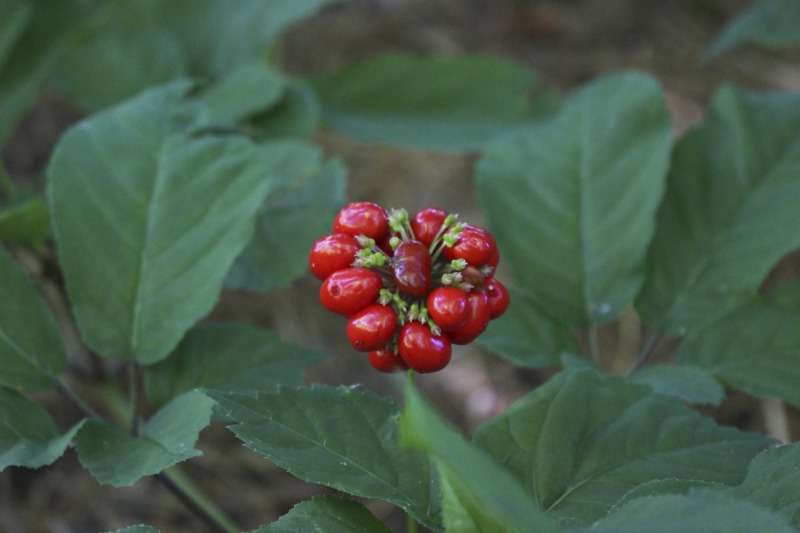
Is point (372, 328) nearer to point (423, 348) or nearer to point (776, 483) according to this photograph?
point (423, 348)

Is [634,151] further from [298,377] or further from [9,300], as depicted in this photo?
[9,300]

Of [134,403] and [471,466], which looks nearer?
[471,466]

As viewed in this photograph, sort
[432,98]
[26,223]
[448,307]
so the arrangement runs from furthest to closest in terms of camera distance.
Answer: [432,98] < [26,223] < [448,307]

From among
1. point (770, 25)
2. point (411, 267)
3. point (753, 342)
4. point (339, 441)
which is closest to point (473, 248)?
point (411, 267)

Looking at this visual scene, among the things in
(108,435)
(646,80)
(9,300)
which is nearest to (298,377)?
(108,435)

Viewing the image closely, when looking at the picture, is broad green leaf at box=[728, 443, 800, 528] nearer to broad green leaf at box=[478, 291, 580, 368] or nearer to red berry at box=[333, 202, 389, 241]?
broad green leaf at box=[478, 291, 580, 368]

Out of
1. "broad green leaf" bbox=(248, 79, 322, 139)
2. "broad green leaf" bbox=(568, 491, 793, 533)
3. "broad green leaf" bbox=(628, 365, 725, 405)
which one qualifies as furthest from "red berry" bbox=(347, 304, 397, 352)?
"broad green leaf" bbox=(248, 79, 322, 139)
